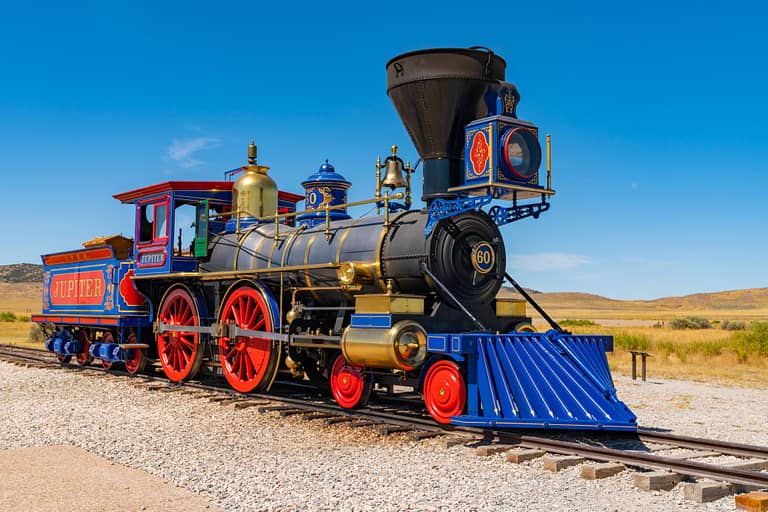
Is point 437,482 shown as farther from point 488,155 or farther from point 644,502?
point 488,155

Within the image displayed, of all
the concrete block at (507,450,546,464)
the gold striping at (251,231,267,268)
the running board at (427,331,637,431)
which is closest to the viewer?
the concrete block at (507,450,546,464)

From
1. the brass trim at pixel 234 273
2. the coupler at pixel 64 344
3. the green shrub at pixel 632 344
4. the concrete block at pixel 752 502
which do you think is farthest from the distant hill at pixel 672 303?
the concrete block at pixel 752 502

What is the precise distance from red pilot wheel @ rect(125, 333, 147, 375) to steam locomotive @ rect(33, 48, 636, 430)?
1.16 meters

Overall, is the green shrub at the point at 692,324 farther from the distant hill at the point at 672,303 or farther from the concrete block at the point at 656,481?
the distant hill at the point at 672,303

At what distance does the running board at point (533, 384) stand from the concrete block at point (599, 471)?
111 cm

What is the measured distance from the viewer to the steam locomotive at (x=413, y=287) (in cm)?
818

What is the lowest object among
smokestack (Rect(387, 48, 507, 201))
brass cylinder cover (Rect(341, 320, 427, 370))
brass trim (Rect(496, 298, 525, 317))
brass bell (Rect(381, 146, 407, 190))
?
brass cylinder cover (Rect(341, 320, 427, 370))

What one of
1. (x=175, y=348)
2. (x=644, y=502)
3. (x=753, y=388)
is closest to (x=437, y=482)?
(x=644, y=502)

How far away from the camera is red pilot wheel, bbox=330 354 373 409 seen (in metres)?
9.61

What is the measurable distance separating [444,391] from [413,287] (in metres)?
1.54

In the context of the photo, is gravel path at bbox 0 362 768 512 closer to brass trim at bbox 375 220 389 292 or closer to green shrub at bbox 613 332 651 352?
brass trim at bbox 375 220 389 292

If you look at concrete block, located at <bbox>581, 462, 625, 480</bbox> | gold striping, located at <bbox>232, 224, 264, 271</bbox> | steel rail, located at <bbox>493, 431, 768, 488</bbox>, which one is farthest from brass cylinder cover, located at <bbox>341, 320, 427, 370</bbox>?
gold striping, located at <bbox>232, 224, 264, 271</bbox>

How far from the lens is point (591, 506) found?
218 inches

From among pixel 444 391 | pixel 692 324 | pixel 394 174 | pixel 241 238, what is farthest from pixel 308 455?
pixel 692 324
